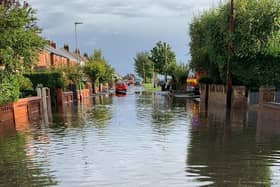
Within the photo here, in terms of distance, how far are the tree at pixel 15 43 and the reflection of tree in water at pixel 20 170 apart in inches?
326

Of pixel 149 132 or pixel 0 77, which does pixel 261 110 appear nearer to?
pixel 149 132

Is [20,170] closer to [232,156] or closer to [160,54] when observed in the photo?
[232,156]

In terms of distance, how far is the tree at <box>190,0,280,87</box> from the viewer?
25047 millimetres

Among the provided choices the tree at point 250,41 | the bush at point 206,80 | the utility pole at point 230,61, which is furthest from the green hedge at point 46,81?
the utility pole at point 230,61

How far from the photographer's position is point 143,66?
5128 inches

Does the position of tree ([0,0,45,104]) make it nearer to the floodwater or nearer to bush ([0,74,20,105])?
bush ([0,74,20,105])

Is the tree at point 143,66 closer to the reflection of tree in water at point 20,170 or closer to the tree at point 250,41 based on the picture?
the tree at point 250,41

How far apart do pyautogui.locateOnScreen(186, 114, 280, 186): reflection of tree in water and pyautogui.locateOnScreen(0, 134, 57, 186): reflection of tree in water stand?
313 centimetres

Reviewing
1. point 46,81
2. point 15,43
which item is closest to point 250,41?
point 15,43

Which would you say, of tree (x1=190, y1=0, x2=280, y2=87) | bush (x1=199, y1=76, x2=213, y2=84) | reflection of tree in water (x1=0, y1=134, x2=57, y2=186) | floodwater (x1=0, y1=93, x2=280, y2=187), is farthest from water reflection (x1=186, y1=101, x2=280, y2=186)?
bush (x1=199, y1=76, x2=213, y2=84)

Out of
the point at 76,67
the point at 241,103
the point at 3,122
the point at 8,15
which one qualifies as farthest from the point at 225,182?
the point at 76,67

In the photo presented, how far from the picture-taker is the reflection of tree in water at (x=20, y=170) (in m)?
7.58

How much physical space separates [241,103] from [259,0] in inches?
285

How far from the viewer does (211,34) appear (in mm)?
28281
